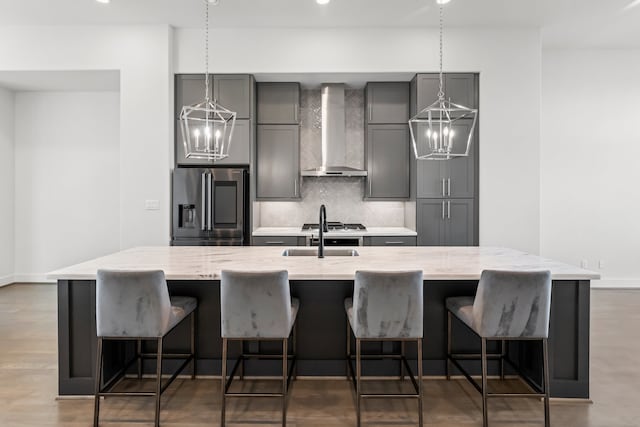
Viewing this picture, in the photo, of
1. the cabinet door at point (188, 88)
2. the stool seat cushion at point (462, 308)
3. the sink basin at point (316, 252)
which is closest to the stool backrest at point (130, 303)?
the sink basin at point (316, 252)

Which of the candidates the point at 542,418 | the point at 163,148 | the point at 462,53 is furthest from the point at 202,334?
the point at 462,53

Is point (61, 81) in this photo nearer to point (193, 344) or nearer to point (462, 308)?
point (193, 344)

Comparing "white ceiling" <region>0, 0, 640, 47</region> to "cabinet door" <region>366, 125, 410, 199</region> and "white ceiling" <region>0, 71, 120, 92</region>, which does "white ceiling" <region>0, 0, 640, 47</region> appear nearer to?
"white ceiling" <region>0, 71, 120, 92</region>

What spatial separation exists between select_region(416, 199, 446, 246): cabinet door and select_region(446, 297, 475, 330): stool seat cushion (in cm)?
219

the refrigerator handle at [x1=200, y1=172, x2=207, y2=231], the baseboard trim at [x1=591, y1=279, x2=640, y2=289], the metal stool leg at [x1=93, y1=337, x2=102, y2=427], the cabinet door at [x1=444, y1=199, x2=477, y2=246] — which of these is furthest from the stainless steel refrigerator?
the baseboard trim at [x1=591, y1=279, x2=640, y2=289]

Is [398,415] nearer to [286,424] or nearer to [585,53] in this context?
[286,424]

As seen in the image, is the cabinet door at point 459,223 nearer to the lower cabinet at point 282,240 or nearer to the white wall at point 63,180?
the lower cabinet at point 282,240

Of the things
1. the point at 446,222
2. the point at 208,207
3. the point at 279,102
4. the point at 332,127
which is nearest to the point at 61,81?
the point at 208,207

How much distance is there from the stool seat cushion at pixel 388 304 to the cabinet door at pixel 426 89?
312cm

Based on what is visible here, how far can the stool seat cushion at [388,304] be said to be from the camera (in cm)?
230

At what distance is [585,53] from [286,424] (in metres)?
6.11

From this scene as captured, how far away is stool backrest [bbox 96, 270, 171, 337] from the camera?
7.54 feet

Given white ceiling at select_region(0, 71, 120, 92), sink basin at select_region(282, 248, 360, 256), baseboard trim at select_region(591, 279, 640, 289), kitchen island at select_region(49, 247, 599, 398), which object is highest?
white ceiling at select_region(0, 71, 120, 92)

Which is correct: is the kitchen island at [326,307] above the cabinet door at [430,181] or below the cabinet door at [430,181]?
below
